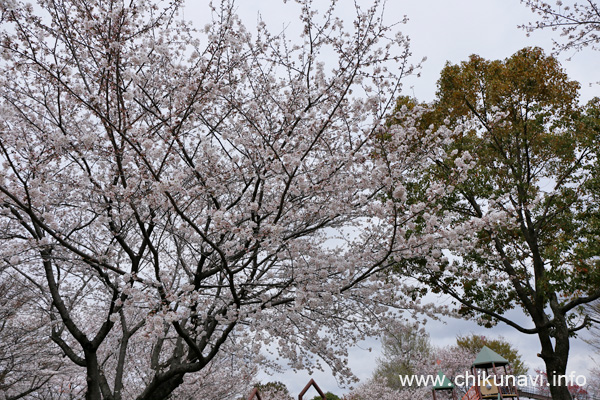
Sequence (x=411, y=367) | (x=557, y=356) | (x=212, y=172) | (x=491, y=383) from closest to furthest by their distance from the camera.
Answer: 1. (x=212, y=172)
2. (x=557, y=356)
3. (x=491, y=383)
4. (x=411, y=367)

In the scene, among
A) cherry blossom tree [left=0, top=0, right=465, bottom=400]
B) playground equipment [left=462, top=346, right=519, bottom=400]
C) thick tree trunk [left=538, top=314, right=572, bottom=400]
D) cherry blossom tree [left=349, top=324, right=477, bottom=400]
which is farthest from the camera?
cherry blossom tree [left=349, top=324, right=477, bottom=400]

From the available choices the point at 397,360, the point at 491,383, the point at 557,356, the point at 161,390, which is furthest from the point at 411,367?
the point at 161,390

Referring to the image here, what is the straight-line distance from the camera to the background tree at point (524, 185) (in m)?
8.97

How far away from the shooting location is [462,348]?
23.5 m

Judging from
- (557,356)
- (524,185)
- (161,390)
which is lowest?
(161,390)

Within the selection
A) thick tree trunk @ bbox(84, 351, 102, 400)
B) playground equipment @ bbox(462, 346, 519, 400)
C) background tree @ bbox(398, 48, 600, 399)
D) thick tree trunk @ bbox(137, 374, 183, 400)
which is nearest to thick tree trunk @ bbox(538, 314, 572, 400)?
background tree @ bbox(398, 48, 600, 399)

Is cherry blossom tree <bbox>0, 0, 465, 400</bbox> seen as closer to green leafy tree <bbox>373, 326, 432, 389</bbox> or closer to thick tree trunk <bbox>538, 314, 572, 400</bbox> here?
thick tree trunk <bbox>538, 314, 572, 400</bbox>

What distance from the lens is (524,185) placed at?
31.7ft

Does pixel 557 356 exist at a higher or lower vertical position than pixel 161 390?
higher

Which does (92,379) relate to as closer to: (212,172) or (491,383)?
(212,172)

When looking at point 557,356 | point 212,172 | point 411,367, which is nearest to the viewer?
point 212,172

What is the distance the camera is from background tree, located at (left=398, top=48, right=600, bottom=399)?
897 cm

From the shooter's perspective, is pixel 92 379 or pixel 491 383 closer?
pixel 92 379

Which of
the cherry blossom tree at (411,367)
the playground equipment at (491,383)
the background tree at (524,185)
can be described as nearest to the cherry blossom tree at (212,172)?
the background tree at (524,185)
